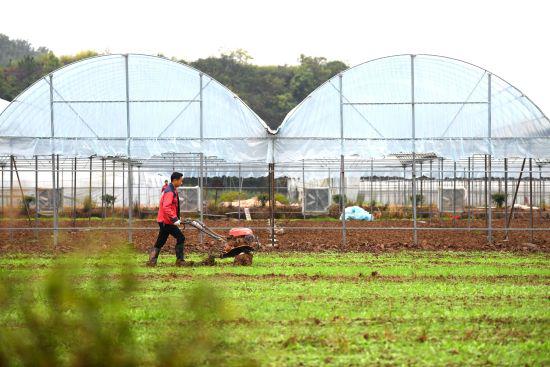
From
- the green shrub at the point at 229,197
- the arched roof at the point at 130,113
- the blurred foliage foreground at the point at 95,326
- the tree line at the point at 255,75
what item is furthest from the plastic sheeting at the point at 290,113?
the tree line at the point at 255,75

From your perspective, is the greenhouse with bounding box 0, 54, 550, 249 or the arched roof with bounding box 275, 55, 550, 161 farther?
the arched roof with bounding box 275, 55, 550, 161

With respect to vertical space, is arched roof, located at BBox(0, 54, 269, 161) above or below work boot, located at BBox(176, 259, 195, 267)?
above

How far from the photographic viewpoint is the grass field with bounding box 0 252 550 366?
522 cm

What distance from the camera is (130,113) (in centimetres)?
2673

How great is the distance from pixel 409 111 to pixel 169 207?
9904 mm

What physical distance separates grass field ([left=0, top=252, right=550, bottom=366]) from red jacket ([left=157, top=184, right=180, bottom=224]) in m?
1.01

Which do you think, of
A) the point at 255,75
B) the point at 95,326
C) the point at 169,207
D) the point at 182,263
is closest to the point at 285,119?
the point at 169,207

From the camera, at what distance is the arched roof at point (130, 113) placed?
2603 cm

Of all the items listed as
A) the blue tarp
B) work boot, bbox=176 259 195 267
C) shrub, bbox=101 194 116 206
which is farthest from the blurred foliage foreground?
the blue tarp

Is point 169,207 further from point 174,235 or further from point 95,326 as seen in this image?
point 95,326

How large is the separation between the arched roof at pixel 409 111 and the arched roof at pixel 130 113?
1.43m

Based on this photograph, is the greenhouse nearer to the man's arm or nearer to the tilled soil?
the tilled soil

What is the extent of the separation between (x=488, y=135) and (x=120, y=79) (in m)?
10.00

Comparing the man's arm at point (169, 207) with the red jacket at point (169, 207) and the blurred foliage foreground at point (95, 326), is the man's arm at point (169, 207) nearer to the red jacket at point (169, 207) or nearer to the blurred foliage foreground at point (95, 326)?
the red jacket at point (169, 207)
